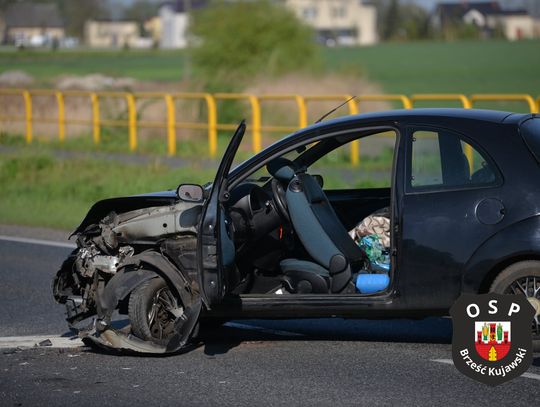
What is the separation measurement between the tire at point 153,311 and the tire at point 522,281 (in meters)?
2.16

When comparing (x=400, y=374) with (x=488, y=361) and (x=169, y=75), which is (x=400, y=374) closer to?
(x=488, y=361)

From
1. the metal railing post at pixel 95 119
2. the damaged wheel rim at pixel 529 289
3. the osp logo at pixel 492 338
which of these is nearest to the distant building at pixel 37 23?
the metal railing post at pixel 95 119

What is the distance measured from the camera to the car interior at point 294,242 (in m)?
7.75

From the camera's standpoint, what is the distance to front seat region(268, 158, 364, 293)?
7758mm

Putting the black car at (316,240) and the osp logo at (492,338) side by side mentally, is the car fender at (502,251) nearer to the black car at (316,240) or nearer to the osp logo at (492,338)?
the black car at (316,240)

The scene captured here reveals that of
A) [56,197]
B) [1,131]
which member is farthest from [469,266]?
[1,131]

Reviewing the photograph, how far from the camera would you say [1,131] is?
29.1 metres

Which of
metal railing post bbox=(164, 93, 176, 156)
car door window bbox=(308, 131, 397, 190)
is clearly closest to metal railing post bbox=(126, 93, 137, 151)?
metal railing post bbox=(164, 93, 176, 156)

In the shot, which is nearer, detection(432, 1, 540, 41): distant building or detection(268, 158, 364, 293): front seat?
detection(268, 158, 364, 293): front seat

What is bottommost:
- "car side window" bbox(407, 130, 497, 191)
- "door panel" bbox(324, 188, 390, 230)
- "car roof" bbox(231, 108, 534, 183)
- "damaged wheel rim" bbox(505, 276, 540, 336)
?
"damaged wheel rim" bbox(505, 276, 540, 336)

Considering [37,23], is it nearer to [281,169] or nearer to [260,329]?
[260,329]

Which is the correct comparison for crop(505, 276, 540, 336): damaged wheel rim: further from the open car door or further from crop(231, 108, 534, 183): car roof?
the open car door

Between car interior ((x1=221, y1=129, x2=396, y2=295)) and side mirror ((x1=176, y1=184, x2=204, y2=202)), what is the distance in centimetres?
23

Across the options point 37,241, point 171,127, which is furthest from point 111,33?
point 37,241
